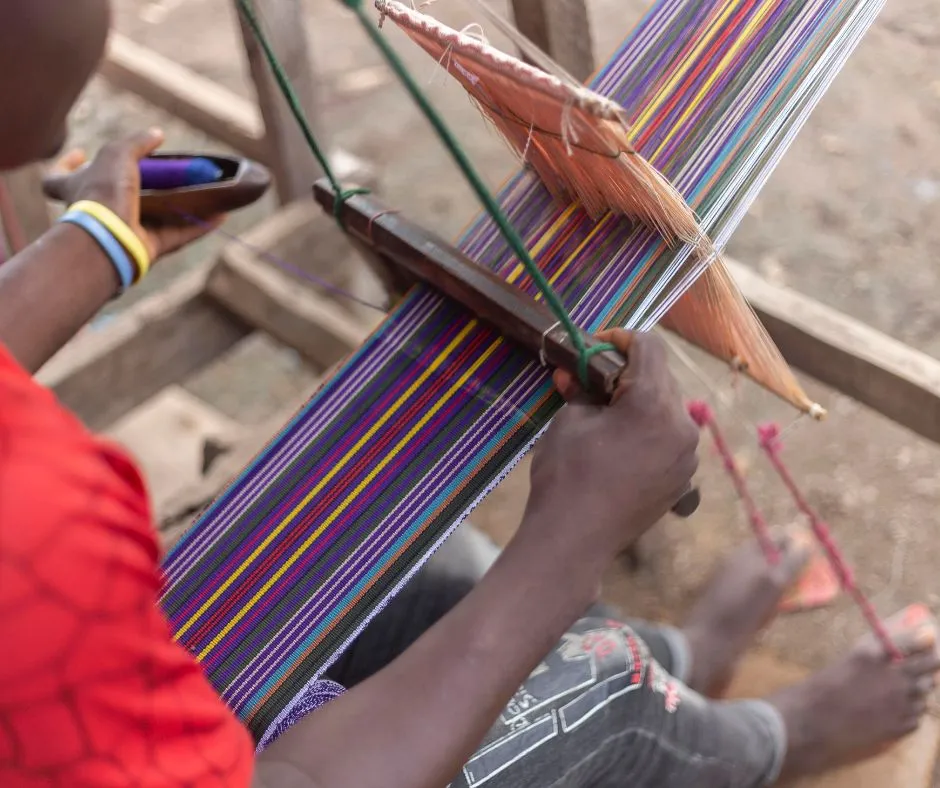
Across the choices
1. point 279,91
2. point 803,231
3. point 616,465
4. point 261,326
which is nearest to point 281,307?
point 261,326

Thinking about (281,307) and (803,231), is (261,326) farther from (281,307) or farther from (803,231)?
(803,231)

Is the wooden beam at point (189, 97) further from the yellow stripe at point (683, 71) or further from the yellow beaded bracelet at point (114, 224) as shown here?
the yellow stripe at point (683, 71)

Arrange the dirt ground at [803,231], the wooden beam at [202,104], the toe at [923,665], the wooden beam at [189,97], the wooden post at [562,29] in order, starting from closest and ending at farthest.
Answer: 1. the wooden post at [562,29]
2. the toe at [923,665]
3. the dirt ground at [803,231]
4. the wooden beam at [202,104]
5. the wooden beam at [189,97]

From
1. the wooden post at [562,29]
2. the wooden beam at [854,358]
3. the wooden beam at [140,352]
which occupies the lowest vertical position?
the wooden beam at [140,352]

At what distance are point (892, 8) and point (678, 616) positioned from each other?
2145 millimetres

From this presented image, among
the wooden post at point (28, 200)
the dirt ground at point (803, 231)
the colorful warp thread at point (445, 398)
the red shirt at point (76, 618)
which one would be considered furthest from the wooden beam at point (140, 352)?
the red shirt at point (76, 618)

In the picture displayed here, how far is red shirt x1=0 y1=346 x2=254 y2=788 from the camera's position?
18.5 inches

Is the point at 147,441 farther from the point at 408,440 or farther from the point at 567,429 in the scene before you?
the point at 567,429

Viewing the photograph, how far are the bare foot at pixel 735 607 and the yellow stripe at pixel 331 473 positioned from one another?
0.75 m

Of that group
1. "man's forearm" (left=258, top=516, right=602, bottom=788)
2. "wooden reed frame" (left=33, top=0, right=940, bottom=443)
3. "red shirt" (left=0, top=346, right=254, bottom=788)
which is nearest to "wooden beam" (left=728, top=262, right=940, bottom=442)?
"wooden reed frame" (left=33, top=0, right=940, bottom=443)

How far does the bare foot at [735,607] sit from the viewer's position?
59.8 inches

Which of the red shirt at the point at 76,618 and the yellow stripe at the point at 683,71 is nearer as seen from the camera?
the red shirt at the point at 76,618

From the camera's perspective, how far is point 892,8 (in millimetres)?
2791

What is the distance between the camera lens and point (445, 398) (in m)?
0.95
